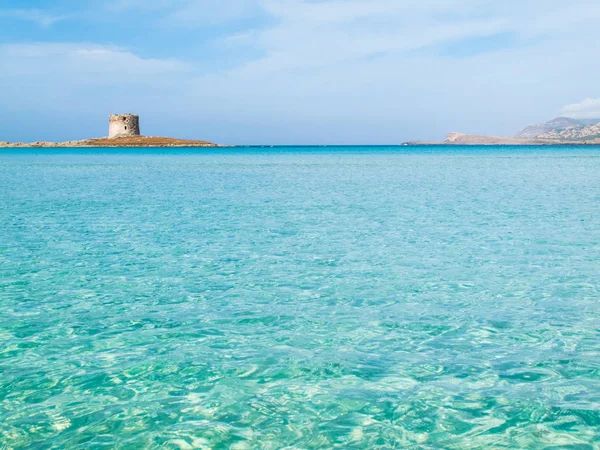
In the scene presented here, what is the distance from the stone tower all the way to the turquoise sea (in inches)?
5939

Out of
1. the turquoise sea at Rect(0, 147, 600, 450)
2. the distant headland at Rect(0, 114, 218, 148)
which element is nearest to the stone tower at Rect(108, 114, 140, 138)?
the distant headland at Rect(0, 114, 218, 148)

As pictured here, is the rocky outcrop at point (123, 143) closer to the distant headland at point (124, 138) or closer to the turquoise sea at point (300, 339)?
the distant headland at point (124, 138)

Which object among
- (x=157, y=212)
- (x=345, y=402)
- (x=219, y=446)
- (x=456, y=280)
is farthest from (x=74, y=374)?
(x=157, y=212)

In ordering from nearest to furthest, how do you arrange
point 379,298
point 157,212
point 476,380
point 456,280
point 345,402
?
1. point 345,402
2. point 476,380
3. point 379,298
4. point 456,280
5. point 157,212

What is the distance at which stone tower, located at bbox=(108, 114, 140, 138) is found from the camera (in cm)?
16000

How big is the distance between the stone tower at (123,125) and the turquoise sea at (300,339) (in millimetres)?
150853

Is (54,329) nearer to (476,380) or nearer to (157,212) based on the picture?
(476,380)

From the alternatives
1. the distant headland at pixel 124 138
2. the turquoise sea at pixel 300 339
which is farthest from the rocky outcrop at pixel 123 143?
the turquoise sea at pixel 300 339

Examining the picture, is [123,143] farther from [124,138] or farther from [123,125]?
[123,125]

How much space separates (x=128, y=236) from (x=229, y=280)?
6.71 m

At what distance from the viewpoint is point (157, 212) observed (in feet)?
76.0

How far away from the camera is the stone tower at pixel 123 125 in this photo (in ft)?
525

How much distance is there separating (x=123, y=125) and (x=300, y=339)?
163194 mm

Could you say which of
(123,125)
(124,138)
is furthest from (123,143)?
(123,125)
